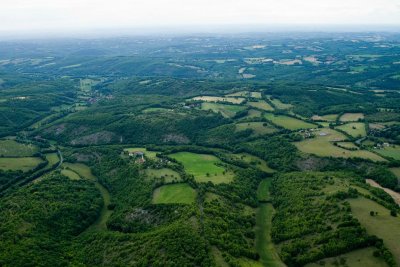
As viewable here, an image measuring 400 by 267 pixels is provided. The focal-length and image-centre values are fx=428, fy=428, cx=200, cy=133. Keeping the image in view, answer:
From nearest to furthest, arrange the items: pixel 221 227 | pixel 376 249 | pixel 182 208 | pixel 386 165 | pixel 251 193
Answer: pixel 376 249
pixel 221 227
pixel 182 208
pixel 251 193
pixel 386 165

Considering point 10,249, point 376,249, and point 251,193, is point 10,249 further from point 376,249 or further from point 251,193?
point 376,249

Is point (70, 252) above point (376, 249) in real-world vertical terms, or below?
below

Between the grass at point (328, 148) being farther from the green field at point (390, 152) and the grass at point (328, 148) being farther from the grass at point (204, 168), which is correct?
the grass at point (204, 168)

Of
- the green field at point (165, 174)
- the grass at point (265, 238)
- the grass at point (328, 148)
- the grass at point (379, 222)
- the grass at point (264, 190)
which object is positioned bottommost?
the grass at point (264, 190)

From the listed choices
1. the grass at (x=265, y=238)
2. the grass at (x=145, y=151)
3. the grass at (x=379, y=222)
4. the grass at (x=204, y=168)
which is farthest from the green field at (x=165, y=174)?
the grass at (x=379, y=222)

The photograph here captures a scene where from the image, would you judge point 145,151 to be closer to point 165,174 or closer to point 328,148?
point 165,174

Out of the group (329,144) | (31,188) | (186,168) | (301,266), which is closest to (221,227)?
(301,266)

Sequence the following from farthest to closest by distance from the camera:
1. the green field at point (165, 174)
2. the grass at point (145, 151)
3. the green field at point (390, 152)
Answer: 1. the grass at point (145, 151)
2. the green field at point (390, 152)
3. the green field at point (165, 174)

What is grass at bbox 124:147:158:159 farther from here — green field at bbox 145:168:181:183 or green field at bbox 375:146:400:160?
green field at bbox 375:146:400:160
